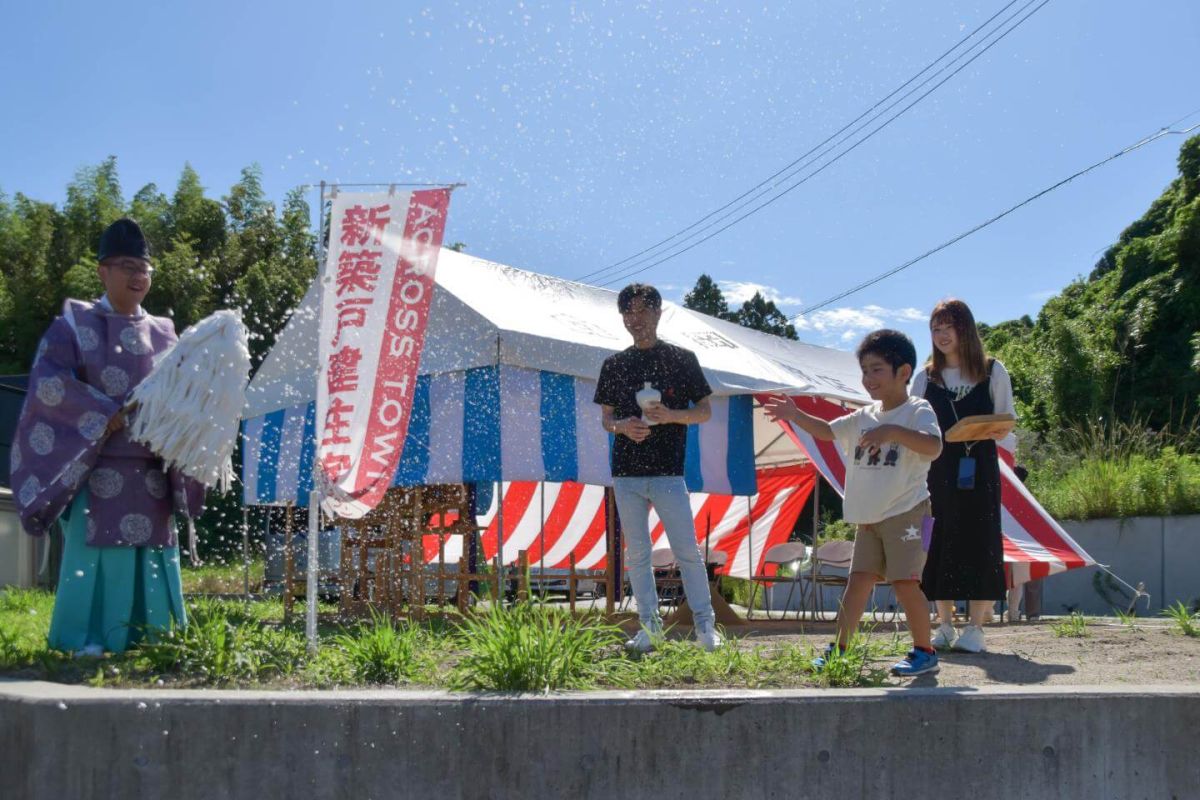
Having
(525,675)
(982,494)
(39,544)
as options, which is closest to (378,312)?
(525,675)

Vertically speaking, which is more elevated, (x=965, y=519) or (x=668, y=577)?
(x=965, y=519)

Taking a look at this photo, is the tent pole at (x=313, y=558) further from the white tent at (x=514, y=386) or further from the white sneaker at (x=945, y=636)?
the white sneaker at (x=945, y=636)

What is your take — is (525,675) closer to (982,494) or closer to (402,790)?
(402,790)

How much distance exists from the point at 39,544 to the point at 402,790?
1088 cm

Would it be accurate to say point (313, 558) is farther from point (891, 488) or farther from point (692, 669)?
point (891, 488)

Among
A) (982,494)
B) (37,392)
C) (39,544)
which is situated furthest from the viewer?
(39,544)

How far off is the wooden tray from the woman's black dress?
0.19 m

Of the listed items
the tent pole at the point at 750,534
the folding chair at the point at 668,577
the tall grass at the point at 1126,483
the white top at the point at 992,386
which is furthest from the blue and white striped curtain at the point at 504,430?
the tall grass at the point at 1126,483

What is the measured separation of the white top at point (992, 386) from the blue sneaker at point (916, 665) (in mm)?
1559

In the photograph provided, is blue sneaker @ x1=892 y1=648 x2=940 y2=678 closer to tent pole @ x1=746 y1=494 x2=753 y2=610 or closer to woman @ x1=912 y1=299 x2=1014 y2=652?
woman @ x1=912 y1=299 x2=1014 y2=652

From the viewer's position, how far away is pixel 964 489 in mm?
5449

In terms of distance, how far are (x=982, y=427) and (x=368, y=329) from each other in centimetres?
296

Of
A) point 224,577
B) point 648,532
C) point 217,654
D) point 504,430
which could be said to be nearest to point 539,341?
point 504,430

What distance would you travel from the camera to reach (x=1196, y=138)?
912 inches
